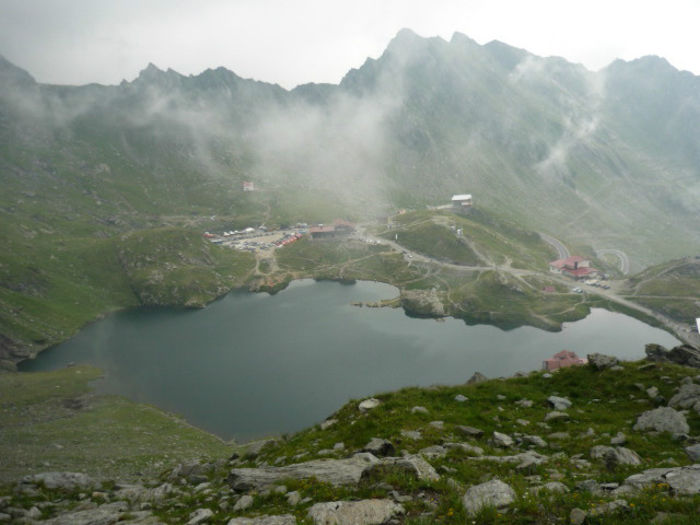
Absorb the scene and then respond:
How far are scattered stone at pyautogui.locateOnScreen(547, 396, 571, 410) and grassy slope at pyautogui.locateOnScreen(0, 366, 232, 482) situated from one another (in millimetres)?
40306

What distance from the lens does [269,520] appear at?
1231 cm

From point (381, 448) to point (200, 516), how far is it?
8.28 m

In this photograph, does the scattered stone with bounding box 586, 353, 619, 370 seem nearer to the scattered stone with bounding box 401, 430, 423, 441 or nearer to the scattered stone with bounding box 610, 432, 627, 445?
the scattered stone with bounding box 610, 432, 627, 445

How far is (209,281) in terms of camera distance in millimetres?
167250

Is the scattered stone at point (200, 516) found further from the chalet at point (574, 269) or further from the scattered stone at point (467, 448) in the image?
the chalet at point (574, 269)

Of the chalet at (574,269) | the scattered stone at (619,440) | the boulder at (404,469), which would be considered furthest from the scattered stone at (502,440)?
the chalet at (574,269)

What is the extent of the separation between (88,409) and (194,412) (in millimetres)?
19587

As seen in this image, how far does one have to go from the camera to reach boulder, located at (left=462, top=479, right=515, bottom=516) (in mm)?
10773

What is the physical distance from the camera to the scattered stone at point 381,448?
723 inches

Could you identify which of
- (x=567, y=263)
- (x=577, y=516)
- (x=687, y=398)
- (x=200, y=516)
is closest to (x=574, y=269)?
(x=567, y=263)

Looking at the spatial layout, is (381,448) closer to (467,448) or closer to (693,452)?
(467,448)

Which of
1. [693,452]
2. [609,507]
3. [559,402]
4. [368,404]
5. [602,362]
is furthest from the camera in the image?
[602,362]

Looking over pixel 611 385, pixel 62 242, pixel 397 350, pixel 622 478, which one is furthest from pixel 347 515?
pixel 62 242

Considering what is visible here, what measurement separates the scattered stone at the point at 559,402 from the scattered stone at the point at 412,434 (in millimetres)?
9362
